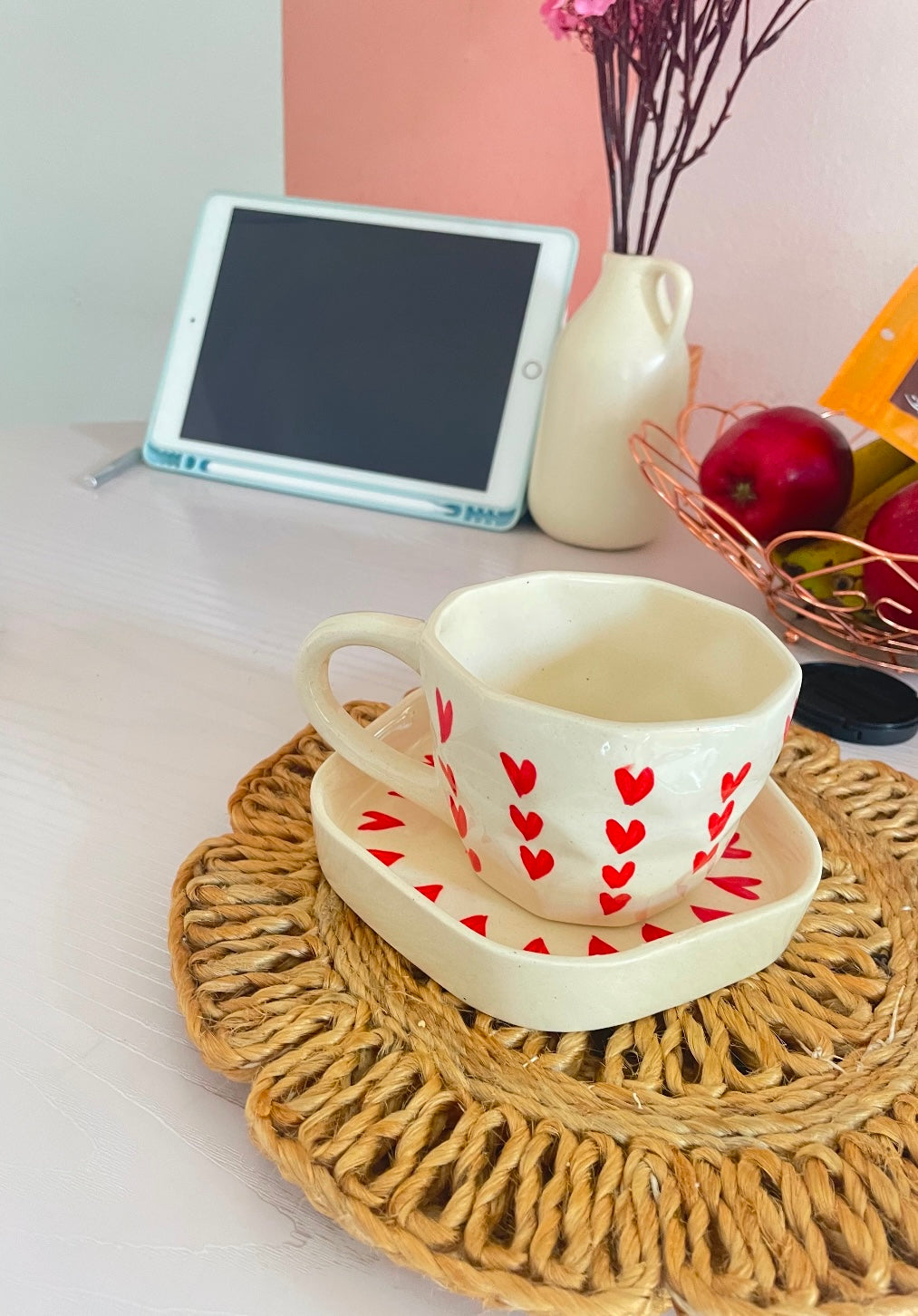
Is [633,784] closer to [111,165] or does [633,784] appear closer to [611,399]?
[611,399]

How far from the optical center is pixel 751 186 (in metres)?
0.78

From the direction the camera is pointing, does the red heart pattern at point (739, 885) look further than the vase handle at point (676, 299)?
No

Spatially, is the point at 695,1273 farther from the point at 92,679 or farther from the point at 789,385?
the point at 789,385

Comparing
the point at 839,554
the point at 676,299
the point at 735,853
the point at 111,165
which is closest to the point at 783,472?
the point at 839,554

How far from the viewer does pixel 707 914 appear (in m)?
0.32

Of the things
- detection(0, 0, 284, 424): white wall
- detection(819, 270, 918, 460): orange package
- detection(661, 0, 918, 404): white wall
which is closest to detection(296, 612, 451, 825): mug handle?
detection(819, 270, 918, 460): orange package

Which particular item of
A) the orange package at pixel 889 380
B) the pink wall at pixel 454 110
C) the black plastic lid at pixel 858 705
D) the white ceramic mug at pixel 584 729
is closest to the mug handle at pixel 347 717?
the white ceramic mug at pixel 584 729

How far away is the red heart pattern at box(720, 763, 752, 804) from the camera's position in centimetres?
28

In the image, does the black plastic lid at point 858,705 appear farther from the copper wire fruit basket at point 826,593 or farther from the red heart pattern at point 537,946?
the red heart pattern at point 537,946

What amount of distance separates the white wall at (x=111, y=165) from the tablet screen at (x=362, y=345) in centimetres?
32

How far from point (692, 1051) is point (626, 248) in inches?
21.0

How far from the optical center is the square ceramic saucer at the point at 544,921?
0.92 feet

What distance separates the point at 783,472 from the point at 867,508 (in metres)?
0.07

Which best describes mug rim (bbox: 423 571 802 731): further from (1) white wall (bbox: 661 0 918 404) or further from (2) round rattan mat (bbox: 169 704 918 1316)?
(1) white wall (bbox: 661 0 918 404)
